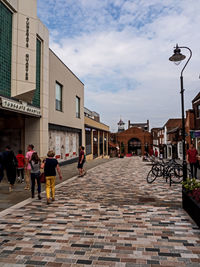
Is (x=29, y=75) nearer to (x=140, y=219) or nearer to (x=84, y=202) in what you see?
(x=84, y=202)

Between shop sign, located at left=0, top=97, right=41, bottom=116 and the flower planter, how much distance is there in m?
8.65

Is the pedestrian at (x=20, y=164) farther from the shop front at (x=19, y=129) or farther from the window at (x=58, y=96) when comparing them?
the window at (x=58, y=96)

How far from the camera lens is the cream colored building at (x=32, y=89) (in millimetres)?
10953

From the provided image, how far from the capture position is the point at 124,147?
71562mm

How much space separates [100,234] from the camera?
429 centimetres

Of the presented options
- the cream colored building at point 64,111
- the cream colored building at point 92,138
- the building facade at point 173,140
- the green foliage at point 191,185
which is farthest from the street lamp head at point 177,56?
the building facade at point 173,140

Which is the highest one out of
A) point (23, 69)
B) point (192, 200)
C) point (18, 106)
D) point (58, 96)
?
point (58, 96)

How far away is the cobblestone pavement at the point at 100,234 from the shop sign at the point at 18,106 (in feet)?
17.8

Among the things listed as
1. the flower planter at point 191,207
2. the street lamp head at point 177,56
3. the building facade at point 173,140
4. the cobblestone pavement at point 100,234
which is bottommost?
the cobblestone pavement at point 100,234

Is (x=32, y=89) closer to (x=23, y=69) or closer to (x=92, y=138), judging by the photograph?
(x=23, y=69)

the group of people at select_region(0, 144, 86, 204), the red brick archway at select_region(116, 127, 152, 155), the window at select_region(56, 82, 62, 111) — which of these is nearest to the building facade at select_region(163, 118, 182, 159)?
the window at select_region(56, 82, 62, 111)

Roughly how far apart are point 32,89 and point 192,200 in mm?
9853

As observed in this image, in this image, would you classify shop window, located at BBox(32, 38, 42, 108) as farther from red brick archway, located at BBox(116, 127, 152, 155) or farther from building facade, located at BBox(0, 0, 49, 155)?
red brick archway, located at BBox(116, 127, 152, 155)

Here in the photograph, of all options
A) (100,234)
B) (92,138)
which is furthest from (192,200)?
(92,138)
